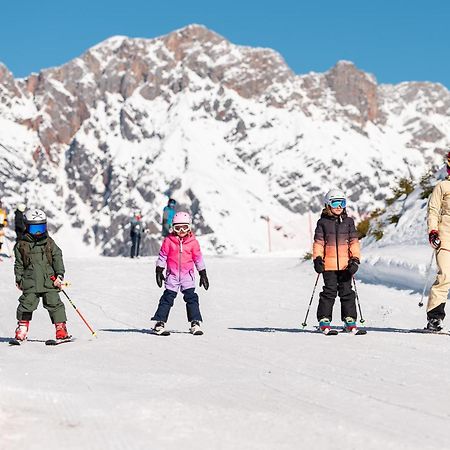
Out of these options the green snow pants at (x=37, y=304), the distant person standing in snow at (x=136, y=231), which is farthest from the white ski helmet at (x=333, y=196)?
the distant person standing in snow at (x=136, y=231)

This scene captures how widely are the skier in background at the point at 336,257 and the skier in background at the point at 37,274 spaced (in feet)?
9.60

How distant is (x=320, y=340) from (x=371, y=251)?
7.74 meters

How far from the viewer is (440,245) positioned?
7871mm

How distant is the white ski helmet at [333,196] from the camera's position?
8.01 metres

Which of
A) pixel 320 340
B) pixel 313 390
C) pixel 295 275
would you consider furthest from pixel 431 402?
pixel 295 275

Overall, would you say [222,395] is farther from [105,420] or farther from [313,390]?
[105,420]

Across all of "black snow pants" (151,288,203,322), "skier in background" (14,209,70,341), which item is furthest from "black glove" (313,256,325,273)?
"skier in background" (14,209,70,341)

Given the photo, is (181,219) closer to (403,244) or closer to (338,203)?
(338,203)

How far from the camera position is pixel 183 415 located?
3.86m

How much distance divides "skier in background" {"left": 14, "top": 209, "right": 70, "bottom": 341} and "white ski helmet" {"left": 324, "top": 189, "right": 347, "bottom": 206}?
10.3ft

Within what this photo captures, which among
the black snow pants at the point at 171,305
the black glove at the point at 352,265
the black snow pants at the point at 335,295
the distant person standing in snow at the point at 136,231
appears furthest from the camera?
the distant person standing in snow at the point at 136,231

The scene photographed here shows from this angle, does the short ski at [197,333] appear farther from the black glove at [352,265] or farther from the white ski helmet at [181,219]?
the black glove at [352,265]

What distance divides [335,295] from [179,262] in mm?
1854

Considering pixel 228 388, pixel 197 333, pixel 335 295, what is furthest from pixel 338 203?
pixel 228 388
